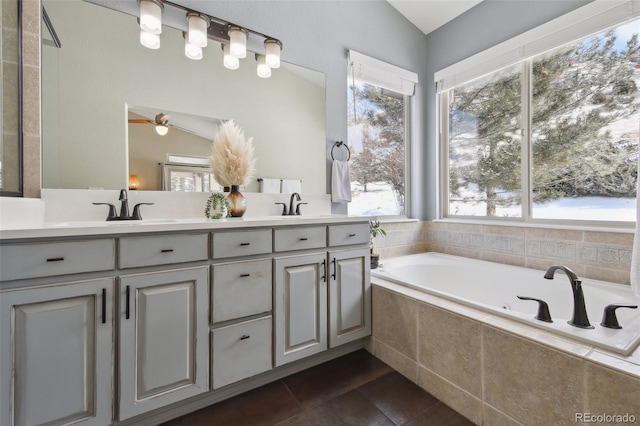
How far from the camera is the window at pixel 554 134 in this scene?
5.84 feet

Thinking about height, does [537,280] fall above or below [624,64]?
below

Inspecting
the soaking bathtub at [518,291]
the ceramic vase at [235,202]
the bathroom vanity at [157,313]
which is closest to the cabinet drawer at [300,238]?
the bathroom vanity at [157,313]

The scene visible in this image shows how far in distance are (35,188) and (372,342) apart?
209 centimetres

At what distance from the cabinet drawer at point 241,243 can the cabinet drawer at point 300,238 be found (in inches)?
2.5

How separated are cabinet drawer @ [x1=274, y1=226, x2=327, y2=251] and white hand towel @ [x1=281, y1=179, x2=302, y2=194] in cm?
58

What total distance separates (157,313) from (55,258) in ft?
1.37

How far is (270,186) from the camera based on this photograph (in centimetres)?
204

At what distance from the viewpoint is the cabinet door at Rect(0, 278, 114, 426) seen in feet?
3.07

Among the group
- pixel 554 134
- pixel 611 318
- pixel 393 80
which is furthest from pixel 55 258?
pixel 554 134

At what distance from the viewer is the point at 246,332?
139 cm

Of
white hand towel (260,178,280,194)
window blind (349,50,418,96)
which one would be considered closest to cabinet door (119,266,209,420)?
white hand towel (260,178,280,194)

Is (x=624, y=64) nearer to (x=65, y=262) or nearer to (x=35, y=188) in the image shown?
(x=65, y=262)

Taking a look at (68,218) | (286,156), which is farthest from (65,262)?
(286,156)

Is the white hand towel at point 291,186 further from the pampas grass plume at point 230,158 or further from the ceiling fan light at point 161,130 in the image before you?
the ceiling fan light at point 161,130
